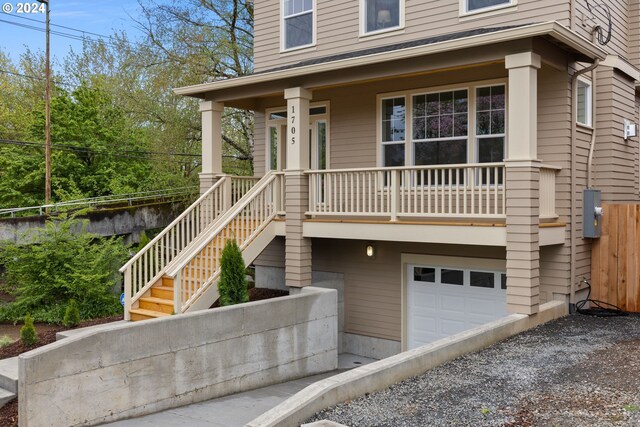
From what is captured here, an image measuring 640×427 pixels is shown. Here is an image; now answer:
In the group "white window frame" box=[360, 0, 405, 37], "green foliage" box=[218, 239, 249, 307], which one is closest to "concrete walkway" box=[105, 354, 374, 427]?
"green foliage" box=[218, 239, 249, 307]

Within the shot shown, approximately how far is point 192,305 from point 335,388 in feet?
15.9

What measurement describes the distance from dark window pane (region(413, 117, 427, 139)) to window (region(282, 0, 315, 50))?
348cm

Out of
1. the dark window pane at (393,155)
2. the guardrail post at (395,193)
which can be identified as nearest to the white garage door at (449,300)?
the guardrail post at (395,193)

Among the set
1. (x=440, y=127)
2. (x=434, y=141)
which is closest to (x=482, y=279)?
(x=434, y=141)

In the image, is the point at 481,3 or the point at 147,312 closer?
the point at 147,312

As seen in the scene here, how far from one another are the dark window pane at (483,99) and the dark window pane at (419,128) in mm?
1128

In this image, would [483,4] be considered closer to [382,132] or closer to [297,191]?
[382,132]

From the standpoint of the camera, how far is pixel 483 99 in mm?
10367

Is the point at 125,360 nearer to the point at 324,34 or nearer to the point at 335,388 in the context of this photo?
the point at 335,388

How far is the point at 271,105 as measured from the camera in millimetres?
13641

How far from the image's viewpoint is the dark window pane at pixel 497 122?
1012 centimetres

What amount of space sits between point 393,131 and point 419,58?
2.24 metres

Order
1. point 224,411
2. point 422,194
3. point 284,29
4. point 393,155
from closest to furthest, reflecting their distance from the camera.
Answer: point 224,411, point 422,194, point 393,155, point 284,29

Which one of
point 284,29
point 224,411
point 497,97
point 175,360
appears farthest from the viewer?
point 284,29
